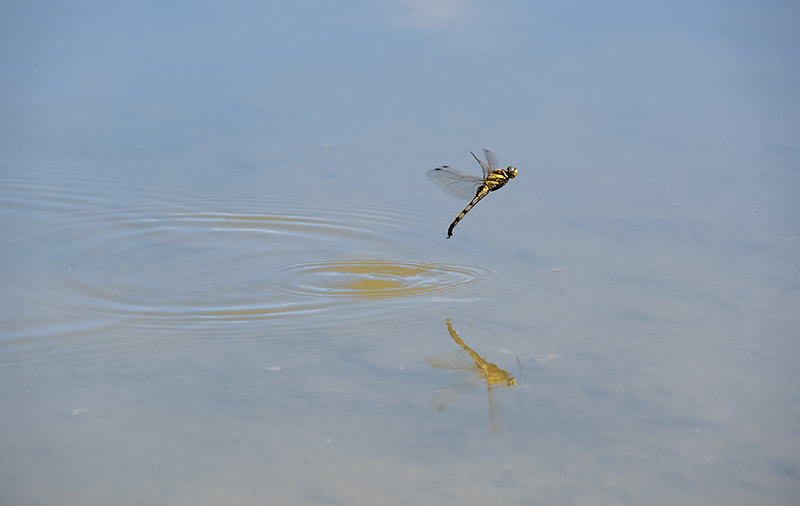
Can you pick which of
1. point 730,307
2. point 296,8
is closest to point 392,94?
→ point 296,8

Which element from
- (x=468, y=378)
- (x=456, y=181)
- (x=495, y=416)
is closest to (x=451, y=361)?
(x=468, y=378)

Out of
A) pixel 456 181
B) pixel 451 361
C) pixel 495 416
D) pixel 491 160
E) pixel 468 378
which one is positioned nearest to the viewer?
pixel 495 416

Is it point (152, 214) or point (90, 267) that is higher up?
point (152, 214)

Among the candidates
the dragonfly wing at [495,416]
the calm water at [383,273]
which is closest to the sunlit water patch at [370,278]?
the calm water at [383,273]

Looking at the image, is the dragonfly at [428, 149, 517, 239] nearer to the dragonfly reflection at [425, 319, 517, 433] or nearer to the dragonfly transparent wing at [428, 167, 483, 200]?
the dragonfly transparent wing at [428, 167, 483, 200]

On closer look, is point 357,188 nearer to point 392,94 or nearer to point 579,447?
point 392,94

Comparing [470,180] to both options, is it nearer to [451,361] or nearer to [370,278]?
[370,278]

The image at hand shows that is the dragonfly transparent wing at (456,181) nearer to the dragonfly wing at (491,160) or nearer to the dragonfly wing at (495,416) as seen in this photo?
the dragonfly wing at (491,160)

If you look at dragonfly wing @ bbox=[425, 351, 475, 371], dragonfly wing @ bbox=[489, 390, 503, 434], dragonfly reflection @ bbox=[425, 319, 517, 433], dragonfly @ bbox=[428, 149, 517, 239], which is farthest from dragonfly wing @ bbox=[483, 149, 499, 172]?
dragonfly wing @ bbox=[489, 390, 503, 434]
